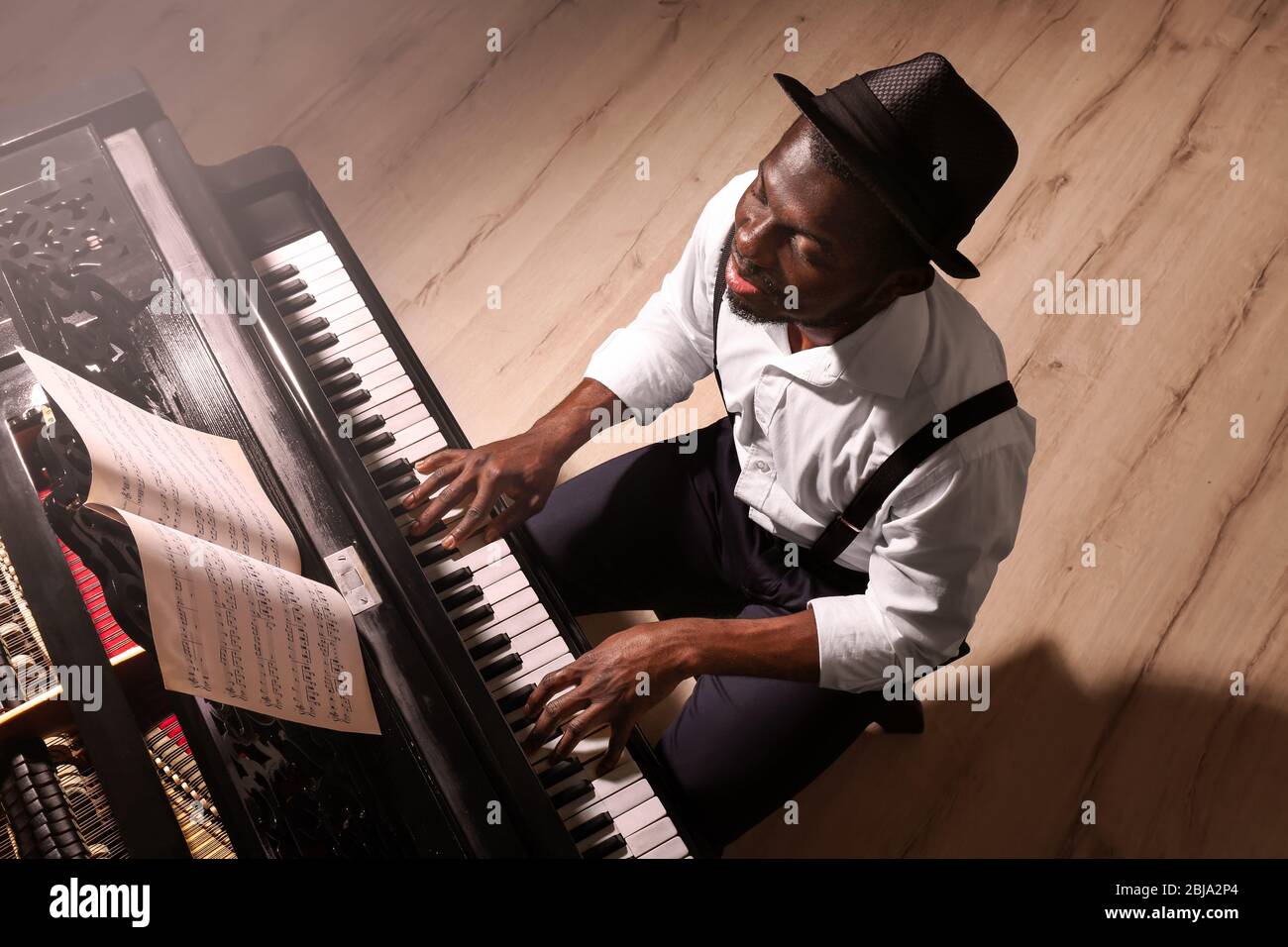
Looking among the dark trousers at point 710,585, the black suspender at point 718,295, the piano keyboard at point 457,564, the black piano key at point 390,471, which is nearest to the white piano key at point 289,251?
the piano keyboard at point 457,564

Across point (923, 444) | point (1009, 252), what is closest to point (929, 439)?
point (923, 444)

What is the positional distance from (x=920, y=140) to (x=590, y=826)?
43.9 inches

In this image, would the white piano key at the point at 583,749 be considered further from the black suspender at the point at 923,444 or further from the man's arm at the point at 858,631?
the black suspender at the point at 923,444

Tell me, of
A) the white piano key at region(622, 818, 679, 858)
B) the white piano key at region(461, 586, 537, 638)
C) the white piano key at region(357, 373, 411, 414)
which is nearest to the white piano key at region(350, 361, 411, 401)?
the white piano key at region(357, 373, 411, 414)

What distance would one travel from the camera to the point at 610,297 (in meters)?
3.00

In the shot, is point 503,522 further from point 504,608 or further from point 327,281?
point 327,281

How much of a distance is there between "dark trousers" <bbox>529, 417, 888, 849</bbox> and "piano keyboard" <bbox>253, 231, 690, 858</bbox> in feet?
0.49

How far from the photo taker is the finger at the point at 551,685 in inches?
63.3

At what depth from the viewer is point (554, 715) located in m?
1.59
